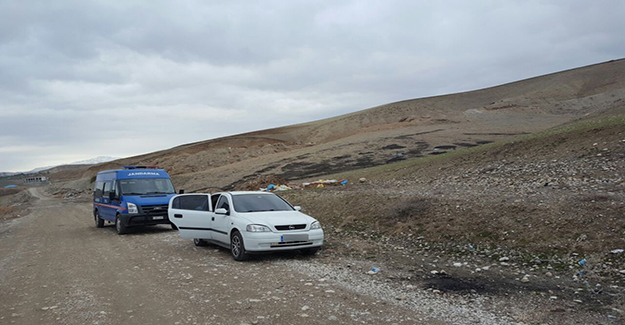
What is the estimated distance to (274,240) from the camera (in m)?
8.88

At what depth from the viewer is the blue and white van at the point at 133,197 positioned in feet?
47.0

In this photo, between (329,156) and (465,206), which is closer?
(465,206)

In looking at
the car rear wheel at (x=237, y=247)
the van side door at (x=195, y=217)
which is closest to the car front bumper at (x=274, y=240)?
the car rear wheel at (x=237, y=247)

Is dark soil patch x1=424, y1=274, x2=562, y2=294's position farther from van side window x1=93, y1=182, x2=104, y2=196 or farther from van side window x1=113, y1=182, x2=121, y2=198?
van side window x1=93, y1=182, x2=104, y2=196

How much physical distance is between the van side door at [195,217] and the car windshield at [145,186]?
13.5 feet

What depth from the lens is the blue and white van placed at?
14328mm

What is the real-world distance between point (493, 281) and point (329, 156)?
32.8 m

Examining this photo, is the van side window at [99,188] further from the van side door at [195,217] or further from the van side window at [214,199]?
the van side window at [214,199]

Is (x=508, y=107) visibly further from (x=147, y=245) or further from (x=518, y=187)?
(x=147, y=245)

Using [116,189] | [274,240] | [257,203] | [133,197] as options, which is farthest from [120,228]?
[274,240]

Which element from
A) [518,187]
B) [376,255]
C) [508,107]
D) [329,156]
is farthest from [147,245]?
[508,107]

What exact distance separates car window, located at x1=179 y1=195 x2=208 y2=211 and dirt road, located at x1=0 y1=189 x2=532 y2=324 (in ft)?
3.58

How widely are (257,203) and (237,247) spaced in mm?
1383

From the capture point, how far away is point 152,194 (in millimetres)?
15328
